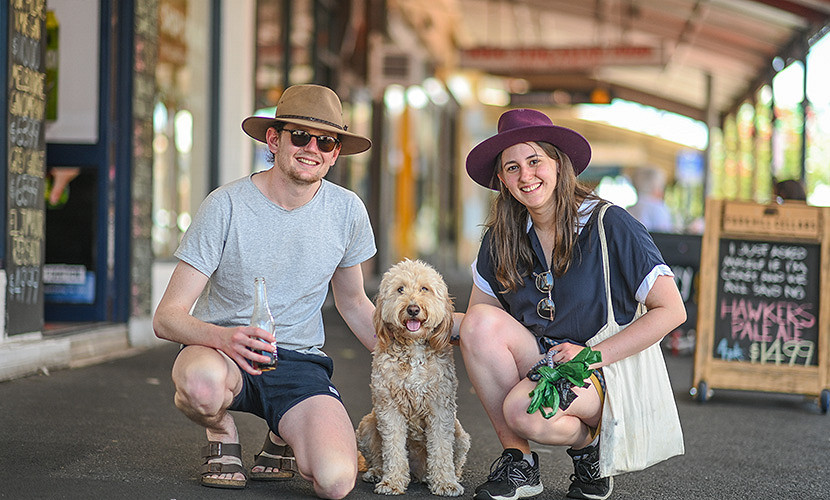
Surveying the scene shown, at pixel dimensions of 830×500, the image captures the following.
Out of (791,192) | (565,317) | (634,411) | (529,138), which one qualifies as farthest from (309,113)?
(791,192)

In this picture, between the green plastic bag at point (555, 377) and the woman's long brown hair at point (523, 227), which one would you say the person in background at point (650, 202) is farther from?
the green plastic bag at point (555, 377)

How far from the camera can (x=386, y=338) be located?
3.29 meters

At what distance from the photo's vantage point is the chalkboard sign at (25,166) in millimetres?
4992

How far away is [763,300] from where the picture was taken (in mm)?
5871

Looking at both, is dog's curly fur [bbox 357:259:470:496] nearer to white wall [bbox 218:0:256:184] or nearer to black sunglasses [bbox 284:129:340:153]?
black sunglasses [bbox 284:129:340:153]

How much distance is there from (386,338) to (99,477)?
1.13m

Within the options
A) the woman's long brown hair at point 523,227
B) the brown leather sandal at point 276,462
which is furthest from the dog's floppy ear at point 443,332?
the brown leather sandal at point 276,462

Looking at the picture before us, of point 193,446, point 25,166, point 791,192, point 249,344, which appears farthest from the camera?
point 791,192

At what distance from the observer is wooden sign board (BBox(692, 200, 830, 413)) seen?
5.75 meters

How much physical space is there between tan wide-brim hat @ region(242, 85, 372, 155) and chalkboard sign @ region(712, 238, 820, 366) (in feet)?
10.9

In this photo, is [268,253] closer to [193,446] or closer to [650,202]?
[193,446]

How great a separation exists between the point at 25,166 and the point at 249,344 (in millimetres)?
2824

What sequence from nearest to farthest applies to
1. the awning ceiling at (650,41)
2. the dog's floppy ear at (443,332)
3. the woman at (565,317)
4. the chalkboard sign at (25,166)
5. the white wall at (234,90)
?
the woman at (565,317), the dog's floppy ear at (443,332), the chalkboard sign at (25,166), the white wall at (234,90), the awning ceiling at (650,41)

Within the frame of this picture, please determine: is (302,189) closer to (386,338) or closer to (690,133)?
(386,338)
